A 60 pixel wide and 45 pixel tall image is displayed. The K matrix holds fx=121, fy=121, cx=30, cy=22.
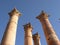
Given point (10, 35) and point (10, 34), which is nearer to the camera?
point (10, 35)

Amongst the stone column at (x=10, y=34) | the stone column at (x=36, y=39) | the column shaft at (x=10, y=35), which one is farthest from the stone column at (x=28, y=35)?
the column shaft at (x=10, y=35)

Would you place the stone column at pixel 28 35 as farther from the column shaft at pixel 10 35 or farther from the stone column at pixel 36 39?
the column shaft at pixel 10 35

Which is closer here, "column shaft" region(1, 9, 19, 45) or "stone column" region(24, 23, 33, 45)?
"column shaft" region(1, 9, 19, 45)

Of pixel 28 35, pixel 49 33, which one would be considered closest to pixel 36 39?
pixel 28 35

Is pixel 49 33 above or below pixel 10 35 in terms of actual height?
above

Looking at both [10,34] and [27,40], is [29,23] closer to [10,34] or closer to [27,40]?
[27,40]

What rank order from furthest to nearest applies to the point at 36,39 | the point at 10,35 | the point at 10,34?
the point at 36,39
the point at 10,34
the point at 10,35

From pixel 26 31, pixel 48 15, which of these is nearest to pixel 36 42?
pixel 26 31

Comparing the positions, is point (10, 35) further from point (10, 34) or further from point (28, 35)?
point (28, 35)

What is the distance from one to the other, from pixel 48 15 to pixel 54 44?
40.9 feet

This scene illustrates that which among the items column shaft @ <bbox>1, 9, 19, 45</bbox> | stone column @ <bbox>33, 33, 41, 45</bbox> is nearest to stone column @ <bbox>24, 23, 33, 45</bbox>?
stone column @ <bbox>33, 33, 41, 45</bbox>

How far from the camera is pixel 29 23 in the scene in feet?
116

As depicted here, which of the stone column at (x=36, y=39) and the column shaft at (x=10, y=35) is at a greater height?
the stone column at (x=36, y=39)

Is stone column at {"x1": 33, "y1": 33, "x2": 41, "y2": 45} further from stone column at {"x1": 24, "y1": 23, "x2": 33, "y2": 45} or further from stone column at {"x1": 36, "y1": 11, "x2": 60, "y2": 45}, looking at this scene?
stone column at {"x1": 36, "y1": 11, "x2": 60, "y2": 45}
